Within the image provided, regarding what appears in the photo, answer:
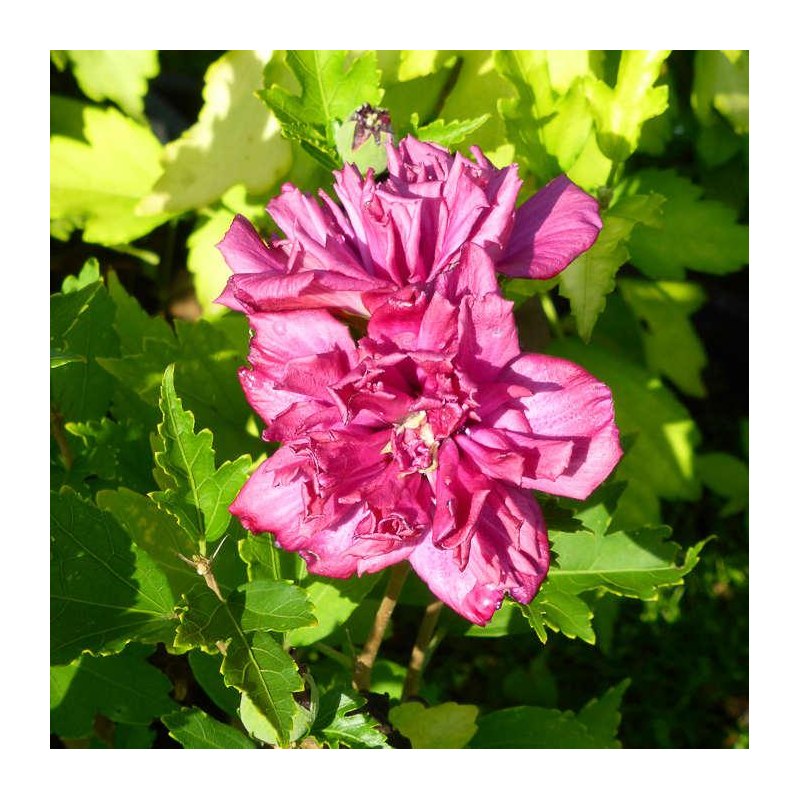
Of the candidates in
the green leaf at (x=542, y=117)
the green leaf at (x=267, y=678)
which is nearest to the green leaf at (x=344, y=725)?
the green leaf at (x=267, y=678)

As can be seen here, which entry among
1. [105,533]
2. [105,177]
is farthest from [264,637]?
[105,177]

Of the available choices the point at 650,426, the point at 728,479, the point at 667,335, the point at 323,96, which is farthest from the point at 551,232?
the point at 728,479

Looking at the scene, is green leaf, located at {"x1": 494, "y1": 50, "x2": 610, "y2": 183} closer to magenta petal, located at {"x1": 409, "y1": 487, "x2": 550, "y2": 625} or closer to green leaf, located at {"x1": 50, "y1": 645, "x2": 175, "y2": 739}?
magenta petal, located at {"x1": 409, "y1": 487, "x2": 550, "y2": 625}

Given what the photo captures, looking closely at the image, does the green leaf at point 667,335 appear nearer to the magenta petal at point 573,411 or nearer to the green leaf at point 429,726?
the green leaf at point 429,726

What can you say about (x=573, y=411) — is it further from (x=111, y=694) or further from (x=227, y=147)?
(x=227, y=147)

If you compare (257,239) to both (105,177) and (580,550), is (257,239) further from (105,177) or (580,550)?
(105,177)

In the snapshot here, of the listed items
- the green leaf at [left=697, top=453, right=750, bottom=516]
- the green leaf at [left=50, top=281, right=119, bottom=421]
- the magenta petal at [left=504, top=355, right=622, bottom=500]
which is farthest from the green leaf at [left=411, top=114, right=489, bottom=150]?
the green leaf at [left=697, top=453, right=750, bottom=516]
